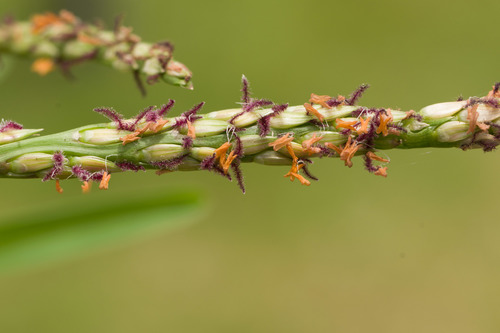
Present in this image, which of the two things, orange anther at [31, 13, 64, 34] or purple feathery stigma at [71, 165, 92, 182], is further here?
orange anther at [31, 13, 64, 34]

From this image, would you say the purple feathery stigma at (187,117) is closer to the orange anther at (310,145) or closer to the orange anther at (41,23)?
the orange anther at (310,145)

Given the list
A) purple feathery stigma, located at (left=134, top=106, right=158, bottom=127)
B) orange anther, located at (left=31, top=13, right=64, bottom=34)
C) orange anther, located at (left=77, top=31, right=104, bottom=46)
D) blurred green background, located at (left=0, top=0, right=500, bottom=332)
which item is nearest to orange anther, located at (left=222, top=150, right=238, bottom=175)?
purple feathery stigma, located at (left=134, top=106, right=158, bottom=127)

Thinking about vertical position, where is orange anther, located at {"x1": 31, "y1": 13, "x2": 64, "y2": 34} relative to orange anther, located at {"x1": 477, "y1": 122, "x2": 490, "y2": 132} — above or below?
above

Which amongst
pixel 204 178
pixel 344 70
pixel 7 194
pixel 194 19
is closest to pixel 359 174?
pixel 344 70

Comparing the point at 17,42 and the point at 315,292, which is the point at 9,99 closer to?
the point at 17,42

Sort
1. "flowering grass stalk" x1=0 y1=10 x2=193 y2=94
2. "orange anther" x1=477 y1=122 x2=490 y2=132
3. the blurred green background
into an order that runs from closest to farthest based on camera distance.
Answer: "orange anther" x1=477 y1=122 x2=490 y2=132 < "flowering grass stalk" x1=0 y1=10 x2=193 y2=94 < the blurred green background

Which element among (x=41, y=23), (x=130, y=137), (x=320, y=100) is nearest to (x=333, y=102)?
(x=320, y=100)

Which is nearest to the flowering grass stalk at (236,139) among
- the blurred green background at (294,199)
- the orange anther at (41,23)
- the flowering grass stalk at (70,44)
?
the flowering grass stalk at (70,44)

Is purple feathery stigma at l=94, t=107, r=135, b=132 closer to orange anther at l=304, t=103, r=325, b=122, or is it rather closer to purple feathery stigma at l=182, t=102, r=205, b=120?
purple feathery stigma at l=182, t=102, r=205, b=120
